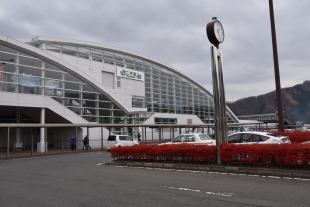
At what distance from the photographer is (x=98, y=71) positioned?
36.6 metres

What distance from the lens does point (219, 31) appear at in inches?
519

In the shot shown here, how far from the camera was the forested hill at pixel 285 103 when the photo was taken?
10194 cm

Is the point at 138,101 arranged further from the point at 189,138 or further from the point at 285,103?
the point at 285,103

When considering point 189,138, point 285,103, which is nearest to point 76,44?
point 189,138

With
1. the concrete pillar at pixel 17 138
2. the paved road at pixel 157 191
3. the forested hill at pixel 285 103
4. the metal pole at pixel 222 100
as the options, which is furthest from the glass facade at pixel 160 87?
the forested hill at pixel 285 103

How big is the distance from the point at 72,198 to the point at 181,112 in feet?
140

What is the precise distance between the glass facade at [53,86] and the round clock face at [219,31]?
19720mm

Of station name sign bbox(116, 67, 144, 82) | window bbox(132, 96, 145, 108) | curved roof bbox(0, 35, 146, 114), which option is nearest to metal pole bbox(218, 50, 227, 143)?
curved roof bbox(0, 35, 146, 114)

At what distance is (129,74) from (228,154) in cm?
3083

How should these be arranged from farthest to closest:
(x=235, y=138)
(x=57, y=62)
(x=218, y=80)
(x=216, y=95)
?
1. (x=57, y=62)
2. (x=235, y=138)
3. (x=218, y=80)
4. (x=216, y=95)

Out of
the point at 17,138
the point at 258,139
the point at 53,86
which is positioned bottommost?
the point at 258,139

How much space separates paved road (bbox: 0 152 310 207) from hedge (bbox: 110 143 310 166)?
119 centimetres

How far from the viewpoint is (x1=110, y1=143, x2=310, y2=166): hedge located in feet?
32.1

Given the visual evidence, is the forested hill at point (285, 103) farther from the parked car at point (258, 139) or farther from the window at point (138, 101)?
the parked car at point (258, 139)
